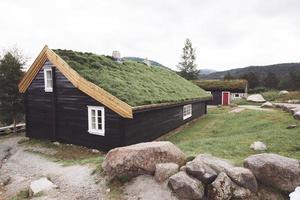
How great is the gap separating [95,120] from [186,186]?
8454mm

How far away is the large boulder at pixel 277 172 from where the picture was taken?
7.15m

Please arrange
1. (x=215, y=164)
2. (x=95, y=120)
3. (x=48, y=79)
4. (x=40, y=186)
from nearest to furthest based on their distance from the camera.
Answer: (x=215, y=164) → (x=40, y=186) → (x=95, y=120) → (x=48, y=79)

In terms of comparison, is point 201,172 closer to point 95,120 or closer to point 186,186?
point 186,186

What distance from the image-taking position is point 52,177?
976 centimetres

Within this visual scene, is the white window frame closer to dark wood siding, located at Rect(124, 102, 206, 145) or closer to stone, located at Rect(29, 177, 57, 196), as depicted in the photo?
dark wood siding, located at Rect(124, 102, 206, 145)

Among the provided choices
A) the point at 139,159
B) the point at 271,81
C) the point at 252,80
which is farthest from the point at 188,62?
the point at 139,159

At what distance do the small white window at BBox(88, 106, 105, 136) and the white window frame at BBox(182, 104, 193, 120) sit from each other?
914 centimetres

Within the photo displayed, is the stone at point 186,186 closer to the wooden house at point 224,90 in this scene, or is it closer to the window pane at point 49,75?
the window pane at point 49,75

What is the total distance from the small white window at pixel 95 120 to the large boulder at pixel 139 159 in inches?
225

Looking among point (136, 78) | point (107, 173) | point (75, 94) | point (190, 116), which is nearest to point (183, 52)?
point (190, 116)

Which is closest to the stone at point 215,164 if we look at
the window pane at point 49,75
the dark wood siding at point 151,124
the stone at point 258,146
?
the stone at point 258,146

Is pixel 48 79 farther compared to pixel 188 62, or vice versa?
pixel 188 62

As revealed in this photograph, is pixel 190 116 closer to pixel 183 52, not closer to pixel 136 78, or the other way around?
pixel 136 78

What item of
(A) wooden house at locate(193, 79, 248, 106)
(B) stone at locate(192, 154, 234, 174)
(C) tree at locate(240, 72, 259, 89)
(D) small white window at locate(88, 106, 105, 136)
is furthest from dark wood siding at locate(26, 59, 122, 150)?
(C) tree at locate(240, 72, 259, 89)
